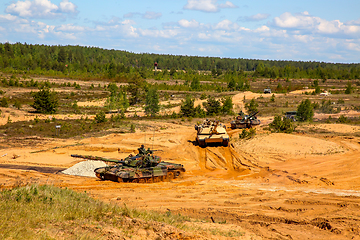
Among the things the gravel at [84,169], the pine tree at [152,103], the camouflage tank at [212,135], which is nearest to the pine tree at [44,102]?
the pine tree at [152,103]

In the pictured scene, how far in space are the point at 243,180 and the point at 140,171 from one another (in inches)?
227

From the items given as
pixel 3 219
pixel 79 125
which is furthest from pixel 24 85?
pixel 3 219

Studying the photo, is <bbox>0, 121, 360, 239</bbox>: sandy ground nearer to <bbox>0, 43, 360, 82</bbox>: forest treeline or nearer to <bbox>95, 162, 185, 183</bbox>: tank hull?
<bbox>95, 162, 185, 183</bbox>: tank hull

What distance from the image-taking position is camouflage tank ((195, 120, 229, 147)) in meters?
23.4

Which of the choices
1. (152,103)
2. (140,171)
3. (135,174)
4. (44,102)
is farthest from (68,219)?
(44,102)

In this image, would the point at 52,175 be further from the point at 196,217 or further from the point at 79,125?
the point at 79,125

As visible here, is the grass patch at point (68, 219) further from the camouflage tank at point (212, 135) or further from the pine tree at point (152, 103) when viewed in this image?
the pine tree at point (152, 103)

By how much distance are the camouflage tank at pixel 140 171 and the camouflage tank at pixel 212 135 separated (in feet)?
20.1

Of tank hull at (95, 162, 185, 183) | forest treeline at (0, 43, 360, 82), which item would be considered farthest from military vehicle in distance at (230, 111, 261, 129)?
forest treeline at (0, 43, 360, 82)

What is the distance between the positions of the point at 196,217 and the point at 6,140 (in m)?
21.8

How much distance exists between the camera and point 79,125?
34312 millimetres

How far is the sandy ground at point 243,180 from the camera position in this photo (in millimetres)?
11078

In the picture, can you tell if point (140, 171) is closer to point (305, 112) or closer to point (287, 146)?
point (287, 146)

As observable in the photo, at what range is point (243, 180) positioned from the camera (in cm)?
1753
